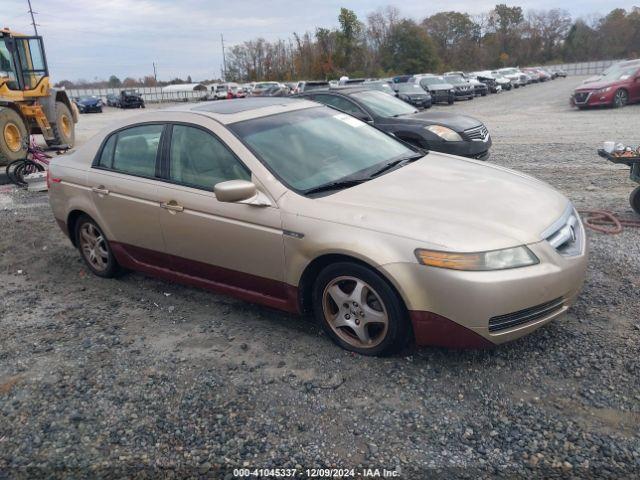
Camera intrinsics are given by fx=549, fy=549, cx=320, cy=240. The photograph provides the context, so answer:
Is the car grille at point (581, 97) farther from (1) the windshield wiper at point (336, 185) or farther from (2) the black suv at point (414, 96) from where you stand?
(1) the windshield wiper at point (336, 185)

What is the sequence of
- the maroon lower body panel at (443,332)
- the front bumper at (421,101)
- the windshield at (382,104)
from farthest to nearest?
the front bumper at (421,101) < the windshield at (382,104) < the maroon lower body panel at (443,332)

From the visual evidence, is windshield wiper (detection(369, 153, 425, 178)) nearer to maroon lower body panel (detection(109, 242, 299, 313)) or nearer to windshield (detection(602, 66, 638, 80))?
maroon lower body panel (detection(109, 242, 299, 313))

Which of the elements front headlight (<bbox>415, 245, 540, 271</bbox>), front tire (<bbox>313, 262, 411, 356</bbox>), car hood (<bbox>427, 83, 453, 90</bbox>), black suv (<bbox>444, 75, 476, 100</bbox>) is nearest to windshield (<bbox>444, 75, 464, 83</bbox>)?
black suv (<bbox>444, 75, 476, 100</bbox>)

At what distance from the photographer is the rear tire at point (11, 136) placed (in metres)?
12.5

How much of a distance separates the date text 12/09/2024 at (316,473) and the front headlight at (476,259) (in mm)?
1132

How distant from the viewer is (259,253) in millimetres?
3816

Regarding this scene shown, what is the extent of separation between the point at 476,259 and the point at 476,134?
6.28 metres

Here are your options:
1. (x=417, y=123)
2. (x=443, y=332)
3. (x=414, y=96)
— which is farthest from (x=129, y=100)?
(x=443, y=332)

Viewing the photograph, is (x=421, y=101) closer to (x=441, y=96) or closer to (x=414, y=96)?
(x=414, y=96)

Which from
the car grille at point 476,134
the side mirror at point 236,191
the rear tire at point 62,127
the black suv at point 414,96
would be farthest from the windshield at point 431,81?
the side mirror at point 236,191

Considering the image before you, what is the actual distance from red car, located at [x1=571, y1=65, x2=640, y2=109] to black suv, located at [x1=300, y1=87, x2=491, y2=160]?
43.3 feet

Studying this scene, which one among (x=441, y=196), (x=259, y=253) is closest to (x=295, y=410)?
(x=259, y=253)

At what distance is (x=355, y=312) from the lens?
11.5ft

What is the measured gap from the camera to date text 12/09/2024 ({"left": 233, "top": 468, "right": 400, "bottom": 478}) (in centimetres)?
260
